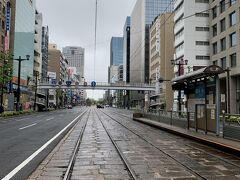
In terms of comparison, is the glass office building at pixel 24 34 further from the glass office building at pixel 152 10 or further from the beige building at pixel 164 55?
the glass office building at pixel 152 10

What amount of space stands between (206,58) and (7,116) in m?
47.0

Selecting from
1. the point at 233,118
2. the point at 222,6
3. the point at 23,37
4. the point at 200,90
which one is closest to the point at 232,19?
the point at 222,6

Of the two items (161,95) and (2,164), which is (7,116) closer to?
(2,164)

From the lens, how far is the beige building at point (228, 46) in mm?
59031

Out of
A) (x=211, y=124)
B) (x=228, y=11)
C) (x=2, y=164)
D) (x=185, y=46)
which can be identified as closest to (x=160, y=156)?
(x=2, y=164)

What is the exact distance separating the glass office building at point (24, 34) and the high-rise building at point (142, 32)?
4675 centimetres

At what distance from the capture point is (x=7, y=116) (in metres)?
47.2

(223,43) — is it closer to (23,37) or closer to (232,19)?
(232,19)

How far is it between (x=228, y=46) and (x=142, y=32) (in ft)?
278

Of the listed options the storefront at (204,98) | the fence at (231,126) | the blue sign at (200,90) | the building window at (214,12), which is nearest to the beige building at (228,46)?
the building window at (214,12)

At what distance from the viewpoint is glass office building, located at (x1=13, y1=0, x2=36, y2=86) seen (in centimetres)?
8556

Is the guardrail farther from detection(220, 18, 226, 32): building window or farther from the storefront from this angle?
detection(220, 18, 226, 32): building window

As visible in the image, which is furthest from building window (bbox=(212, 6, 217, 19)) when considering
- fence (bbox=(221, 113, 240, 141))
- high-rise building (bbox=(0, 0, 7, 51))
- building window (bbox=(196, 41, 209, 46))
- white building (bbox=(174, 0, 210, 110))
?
fence (bbox=(221, 113, 240, 141))

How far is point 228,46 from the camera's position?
62.1 m
